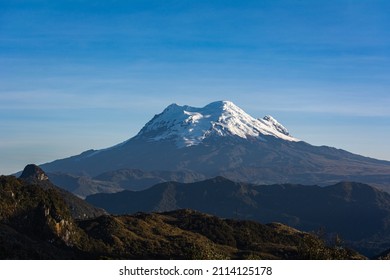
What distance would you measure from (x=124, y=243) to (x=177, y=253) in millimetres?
20125

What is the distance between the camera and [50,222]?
617 ft

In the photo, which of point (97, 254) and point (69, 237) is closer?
point (97, 254)
